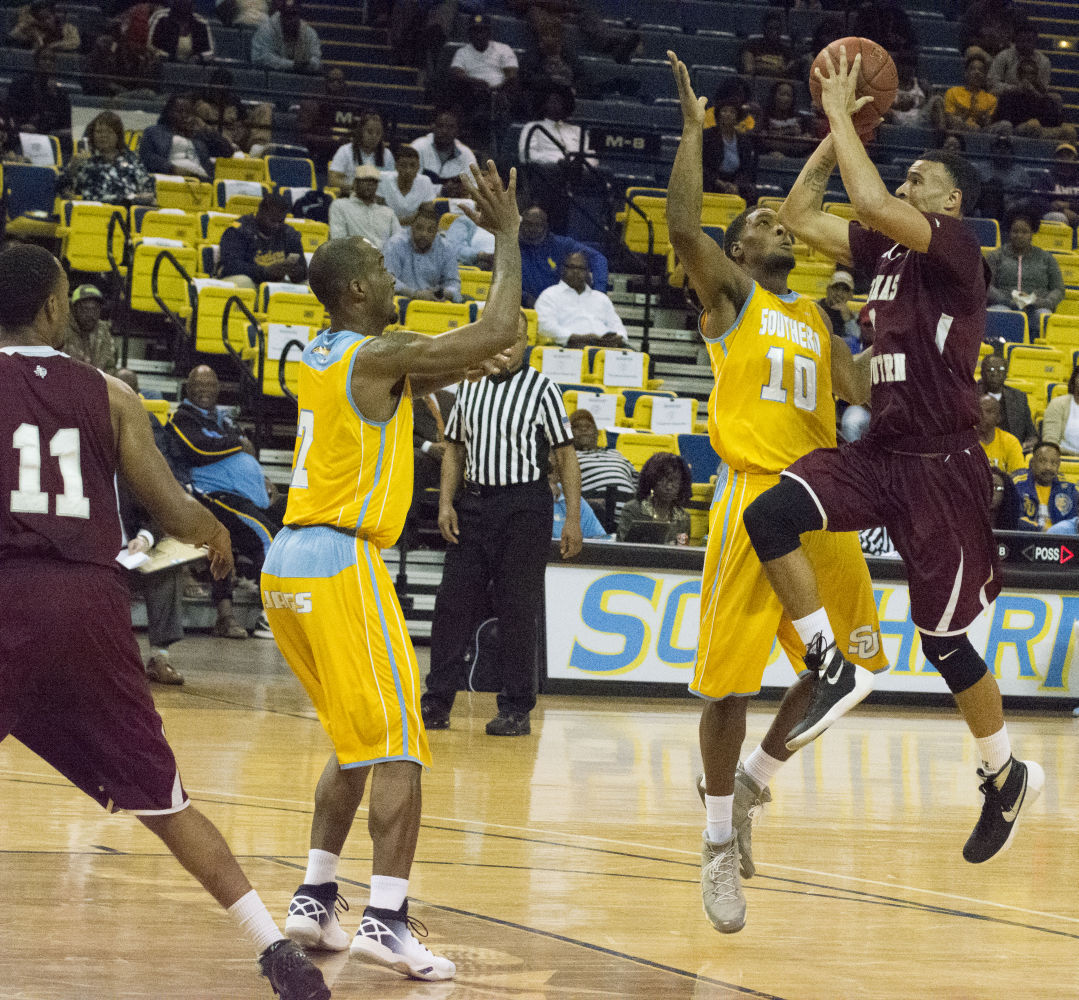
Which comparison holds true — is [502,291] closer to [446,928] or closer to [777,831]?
[446,928]

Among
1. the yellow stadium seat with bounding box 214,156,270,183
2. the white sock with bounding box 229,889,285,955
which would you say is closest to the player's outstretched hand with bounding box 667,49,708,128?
the white sock with bounding box 229,889,285,955

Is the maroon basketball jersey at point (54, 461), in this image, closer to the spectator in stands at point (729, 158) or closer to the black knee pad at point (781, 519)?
the black knee pad at point (781, 519)

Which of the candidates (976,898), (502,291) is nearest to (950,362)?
(502,291)

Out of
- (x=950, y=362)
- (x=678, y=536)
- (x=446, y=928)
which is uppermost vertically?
(x=950, y=362)

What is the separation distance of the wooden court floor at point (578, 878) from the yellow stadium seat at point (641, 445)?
12.0 ft

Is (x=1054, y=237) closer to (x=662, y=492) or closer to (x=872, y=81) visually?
(x=662, y=492)

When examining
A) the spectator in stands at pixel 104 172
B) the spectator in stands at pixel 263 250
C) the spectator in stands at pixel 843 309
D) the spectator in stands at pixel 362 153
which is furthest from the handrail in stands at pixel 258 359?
the spectator in stands at pixel 843 309

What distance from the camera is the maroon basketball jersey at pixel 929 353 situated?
4562 millimetres

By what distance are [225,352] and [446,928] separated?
8281 millimetres

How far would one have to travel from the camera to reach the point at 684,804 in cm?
681

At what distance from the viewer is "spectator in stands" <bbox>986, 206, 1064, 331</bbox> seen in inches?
597

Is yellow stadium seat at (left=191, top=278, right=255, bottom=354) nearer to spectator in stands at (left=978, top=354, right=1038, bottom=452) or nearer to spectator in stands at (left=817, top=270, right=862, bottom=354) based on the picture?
spectator in stands at (left=817, top=270, right=862, bottom=354)

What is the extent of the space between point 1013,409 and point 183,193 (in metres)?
6.94

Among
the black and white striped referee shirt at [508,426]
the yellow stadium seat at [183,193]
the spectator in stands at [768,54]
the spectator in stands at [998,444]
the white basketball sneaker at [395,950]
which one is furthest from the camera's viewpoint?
the spectator in stands at [768,54]
